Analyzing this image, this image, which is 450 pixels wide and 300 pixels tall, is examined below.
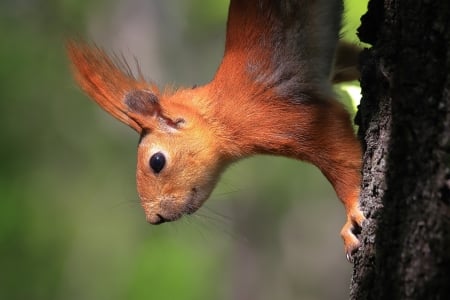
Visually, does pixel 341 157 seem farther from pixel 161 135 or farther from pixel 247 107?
pixel 161 135

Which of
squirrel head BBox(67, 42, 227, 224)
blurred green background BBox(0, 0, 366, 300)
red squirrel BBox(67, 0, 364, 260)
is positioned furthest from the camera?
blurred green background BBox(0, 0, 366, 300)

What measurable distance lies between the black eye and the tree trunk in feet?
2.95

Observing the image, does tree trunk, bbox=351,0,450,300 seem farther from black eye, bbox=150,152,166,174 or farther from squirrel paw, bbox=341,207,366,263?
black eye, bbox=150,152,166,174

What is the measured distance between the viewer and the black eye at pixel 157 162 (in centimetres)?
237

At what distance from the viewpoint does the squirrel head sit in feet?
7.73

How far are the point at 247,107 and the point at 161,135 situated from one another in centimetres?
37

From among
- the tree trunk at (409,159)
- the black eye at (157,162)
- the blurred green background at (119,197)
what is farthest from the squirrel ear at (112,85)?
the blurred green background at (119,197)

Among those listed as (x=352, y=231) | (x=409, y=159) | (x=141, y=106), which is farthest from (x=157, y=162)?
(x=409, y=159)

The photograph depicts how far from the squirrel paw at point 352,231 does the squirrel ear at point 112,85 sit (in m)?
0.88

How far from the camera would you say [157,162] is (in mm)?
2371

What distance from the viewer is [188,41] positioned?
6707mm

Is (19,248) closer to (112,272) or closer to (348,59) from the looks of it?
(112,272)

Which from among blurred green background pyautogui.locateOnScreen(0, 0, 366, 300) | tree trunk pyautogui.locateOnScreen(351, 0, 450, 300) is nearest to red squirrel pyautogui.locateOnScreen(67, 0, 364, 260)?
tree trunk pyautogui.locateOnScreen(351, 0, 450, 300)

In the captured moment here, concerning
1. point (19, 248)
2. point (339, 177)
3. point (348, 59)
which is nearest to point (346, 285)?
point (19, 248)
